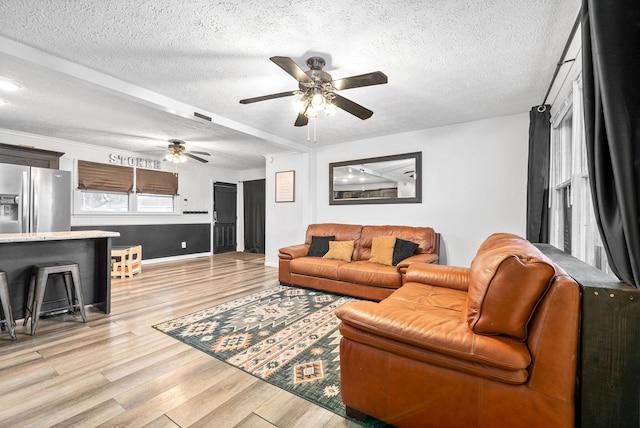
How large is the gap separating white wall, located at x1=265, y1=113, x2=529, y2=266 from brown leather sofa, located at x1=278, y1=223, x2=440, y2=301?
0.38 meters

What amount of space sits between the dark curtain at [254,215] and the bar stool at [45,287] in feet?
15.9

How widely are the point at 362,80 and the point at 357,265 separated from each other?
7.43ft

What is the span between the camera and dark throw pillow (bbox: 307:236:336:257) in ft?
14.1

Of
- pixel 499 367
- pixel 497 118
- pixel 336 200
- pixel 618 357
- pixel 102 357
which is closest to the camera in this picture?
pixel 618 357

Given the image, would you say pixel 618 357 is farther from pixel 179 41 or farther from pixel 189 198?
pixel 189 198

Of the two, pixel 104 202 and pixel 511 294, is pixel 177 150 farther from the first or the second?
pixel 511 294

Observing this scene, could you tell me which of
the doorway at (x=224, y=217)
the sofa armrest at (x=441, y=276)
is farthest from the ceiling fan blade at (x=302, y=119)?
the doorway at (x=224, y=217)

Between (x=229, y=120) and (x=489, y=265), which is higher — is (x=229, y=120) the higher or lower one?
the higher one

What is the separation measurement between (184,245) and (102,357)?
16.2ft

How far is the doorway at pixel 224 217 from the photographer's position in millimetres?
7568

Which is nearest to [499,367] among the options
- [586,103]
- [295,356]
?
[586,103]

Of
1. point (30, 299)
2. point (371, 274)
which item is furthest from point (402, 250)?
point (30, 299)

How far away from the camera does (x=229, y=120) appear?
384 centimetres

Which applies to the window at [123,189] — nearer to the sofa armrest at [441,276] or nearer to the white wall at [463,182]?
the white wall at [463,182]
